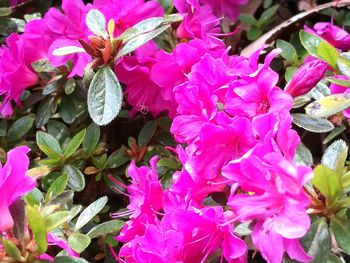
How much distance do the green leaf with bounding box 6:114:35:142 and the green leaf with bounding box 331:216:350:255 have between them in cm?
91

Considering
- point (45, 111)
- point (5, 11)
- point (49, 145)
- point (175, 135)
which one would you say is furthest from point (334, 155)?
point (5, 11)

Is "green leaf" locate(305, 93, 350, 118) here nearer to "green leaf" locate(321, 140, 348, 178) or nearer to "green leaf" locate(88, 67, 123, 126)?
"green leaf" locate(321, 140, 348, 178)

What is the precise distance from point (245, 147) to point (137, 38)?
1.42 ft

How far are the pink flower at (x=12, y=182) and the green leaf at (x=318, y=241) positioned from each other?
0.46 metres

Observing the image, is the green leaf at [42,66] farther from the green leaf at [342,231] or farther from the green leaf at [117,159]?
the green leaf at [342,231]

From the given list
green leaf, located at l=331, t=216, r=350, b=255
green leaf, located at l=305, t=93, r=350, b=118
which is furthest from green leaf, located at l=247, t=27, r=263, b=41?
green leaf, located at l=331, t=216, r=350, b=255

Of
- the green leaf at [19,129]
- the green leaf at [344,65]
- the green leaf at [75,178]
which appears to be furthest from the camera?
the green leaf at [19,129]

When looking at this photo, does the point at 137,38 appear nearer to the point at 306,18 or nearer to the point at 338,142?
the point at 338,142

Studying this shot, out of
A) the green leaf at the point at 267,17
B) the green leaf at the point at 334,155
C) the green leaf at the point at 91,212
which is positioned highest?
the green leaf at the point at 334,155

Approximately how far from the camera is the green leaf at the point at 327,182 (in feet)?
2.89

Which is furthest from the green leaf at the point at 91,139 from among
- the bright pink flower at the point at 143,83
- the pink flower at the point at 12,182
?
the pink flower at the point at 12,182

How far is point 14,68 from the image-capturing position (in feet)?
4.98

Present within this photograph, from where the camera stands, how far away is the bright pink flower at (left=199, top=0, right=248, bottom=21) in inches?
70.0

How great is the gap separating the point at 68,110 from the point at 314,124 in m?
0.70
